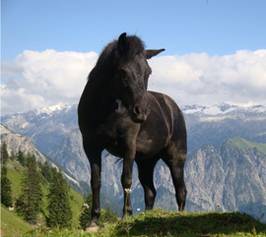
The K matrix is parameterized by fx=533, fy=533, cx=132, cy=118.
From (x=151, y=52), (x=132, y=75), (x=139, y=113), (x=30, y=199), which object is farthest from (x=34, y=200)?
(x=132, y=75)

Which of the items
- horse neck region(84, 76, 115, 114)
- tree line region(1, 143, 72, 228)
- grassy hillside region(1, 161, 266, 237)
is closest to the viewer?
grassy hillside region(1, 161, 266, 237)

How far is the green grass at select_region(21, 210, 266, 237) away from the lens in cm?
1237

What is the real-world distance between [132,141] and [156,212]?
3089 mm

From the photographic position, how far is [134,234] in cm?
1338

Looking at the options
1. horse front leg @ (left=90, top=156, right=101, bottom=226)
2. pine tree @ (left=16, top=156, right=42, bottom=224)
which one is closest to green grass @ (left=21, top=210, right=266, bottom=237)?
horse front leg @ (left=90, top=156, right=101, bottom=226)

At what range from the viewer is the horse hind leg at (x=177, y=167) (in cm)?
2017

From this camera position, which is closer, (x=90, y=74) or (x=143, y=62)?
(x=143, y=62)

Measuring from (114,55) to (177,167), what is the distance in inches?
259

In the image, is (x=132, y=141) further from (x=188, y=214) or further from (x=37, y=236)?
(x=37, y=236)

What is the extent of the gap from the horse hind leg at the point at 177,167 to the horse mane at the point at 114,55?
540 centimetres

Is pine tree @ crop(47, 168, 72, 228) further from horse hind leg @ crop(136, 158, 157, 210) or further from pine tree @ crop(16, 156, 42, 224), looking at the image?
horse hind leg @ crop(136, 158, 157, 210)

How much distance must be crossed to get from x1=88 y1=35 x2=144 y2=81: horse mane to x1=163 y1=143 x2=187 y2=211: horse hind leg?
5.40m

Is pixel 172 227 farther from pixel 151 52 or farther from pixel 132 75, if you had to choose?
pixel 151 52

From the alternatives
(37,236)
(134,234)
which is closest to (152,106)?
(134,234)
